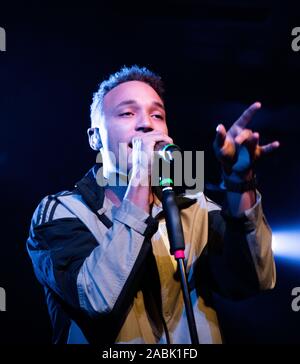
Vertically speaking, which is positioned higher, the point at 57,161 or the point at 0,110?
the point at 0,110

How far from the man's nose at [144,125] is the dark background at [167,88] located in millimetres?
998

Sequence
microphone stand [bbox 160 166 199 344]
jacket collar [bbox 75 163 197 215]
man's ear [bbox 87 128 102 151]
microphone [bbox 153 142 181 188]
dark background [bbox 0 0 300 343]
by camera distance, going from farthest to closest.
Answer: dark background [bbox 0 0 300 343], man's ear [bbox 87 128 102 151], jacket collar [bbox 75 163 197 215], microphone [bbox 153 142 181 188], microphone stand [bbox 160 166 199 344]

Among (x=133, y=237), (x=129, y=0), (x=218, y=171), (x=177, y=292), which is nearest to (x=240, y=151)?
(x=133, y=237)

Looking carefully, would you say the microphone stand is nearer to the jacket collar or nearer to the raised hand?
the raised hand

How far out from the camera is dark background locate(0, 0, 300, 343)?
2426mm

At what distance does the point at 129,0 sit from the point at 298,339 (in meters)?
2.51

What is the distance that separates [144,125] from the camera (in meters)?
1.63

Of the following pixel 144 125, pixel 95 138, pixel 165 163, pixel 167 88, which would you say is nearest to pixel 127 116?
pixel 144 125

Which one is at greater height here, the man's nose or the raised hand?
the man's nose

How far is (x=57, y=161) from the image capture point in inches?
99.8

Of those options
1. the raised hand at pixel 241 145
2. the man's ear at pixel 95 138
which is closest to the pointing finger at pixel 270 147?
the raised hand at pixel 241 145

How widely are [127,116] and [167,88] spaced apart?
1.07 metres

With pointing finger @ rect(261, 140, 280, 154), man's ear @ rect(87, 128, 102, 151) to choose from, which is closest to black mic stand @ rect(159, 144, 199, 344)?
pointing finger @ rect(261, 140, 280, 154)
